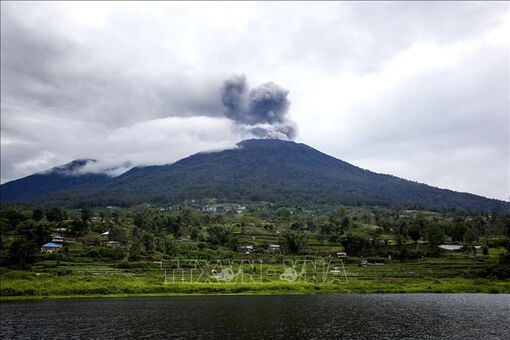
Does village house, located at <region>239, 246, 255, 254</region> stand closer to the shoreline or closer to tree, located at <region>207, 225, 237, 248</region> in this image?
tree, located at <region>207, 225, 237, 248</region>

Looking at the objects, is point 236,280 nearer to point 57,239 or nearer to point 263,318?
point 263,318

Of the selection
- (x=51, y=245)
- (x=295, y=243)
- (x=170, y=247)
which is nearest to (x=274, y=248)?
(x=295, y=243)

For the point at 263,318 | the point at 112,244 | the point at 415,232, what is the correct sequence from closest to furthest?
the point at 263,318
the point at 415,232
the point at 112,244

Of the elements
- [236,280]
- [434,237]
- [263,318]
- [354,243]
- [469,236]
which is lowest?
[236,280]

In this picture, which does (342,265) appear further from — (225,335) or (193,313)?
(225,335)

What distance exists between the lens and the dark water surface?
118ft

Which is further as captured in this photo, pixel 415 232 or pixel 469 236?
pixel 469 236

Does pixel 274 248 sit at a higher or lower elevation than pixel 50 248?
lower

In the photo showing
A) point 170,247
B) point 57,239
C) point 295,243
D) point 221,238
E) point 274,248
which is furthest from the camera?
point 221,238

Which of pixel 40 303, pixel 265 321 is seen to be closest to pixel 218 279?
pixel 40 303

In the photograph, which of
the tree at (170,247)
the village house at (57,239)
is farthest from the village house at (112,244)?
the tree at (170,247)

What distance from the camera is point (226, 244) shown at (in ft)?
348

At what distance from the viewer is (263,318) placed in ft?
140

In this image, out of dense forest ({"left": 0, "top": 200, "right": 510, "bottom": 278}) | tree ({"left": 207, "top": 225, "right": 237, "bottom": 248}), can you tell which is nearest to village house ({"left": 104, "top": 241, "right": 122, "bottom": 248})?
dense forest ({"left": 0, "top": 200, "right": 510, "bottom": 278})
